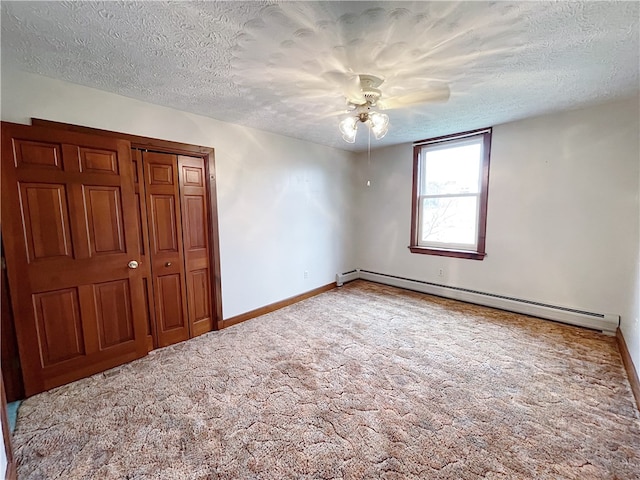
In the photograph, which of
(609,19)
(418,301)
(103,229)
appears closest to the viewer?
(609,19)

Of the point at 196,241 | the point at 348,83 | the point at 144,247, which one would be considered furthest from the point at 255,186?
the point at 348,83

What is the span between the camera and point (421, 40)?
5.50 ft

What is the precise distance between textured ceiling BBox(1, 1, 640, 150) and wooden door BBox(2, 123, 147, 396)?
0.61 m

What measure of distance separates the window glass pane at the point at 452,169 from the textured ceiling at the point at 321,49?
3.77 ft

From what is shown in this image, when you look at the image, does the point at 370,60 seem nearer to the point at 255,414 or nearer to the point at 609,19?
the point at 609,19

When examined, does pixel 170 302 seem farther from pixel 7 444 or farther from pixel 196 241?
pixel 7 444

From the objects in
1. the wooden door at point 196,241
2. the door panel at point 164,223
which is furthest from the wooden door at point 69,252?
the wooden door at point 196,241

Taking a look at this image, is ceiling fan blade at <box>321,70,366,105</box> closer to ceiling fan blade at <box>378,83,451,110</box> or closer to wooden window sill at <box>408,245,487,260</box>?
ceiling fan blade at <box>378,83,451,110</box>

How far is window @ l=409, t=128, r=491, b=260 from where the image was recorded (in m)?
3.78

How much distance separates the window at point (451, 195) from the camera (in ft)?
12.4

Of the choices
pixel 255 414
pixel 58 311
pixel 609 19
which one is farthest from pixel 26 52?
pixel 609 19

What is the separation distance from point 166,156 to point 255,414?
253 centimetres

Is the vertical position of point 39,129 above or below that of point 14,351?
above

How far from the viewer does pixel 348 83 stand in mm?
2201
